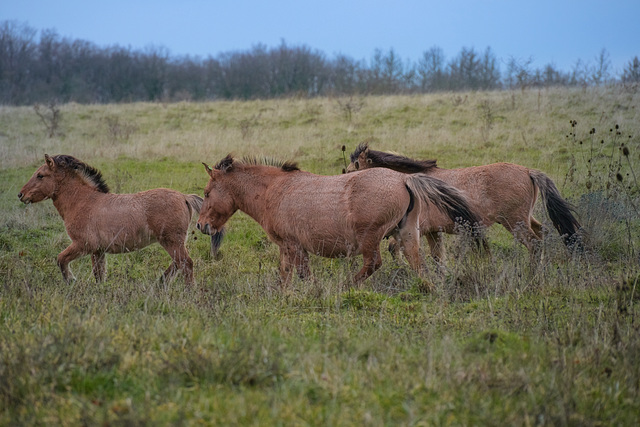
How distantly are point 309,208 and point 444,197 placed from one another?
63.3 inches

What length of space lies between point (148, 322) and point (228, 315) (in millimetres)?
726

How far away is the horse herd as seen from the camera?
6.94 metres

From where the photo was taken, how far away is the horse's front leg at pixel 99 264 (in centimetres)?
785

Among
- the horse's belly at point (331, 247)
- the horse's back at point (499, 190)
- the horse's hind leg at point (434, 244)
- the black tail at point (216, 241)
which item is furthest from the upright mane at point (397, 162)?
the black tail at point (216, 241)

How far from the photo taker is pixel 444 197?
693 cm

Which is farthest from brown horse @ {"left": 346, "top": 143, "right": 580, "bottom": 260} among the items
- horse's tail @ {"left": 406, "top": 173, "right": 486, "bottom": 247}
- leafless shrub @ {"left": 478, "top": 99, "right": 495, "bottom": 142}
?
leafless shrub @ {"left": 478, "top": 99, "right": 495, "bottom": 142}

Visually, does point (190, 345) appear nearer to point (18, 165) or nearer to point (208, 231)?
point (208, 231)

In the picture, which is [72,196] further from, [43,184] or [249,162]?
[249,162]

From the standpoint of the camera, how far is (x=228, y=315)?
5121mm

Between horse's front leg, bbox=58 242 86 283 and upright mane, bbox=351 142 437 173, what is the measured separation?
4199 mm

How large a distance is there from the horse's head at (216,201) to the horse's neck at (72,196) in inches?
65.9

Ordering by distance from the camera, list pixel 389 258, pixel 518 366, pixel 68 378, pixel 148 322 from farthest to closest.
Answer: pixel 389 258
pixel 148 322
pixel 518 366
pixel 68 378

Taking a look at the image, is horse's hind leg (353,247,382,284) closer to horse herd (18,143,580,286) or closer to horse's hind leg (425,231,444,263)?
horse herd (18,143,580,286)

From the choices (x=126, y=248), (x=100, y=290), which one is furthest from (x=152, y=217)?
(x=100, y=290)
